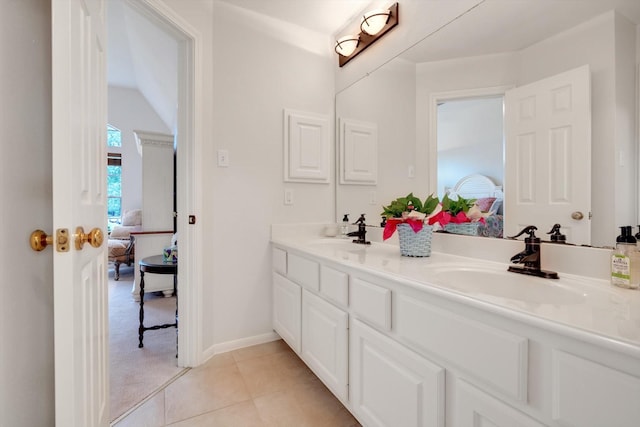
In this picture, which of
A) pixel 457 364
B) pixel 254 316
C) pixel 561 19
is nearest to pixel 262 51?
pixel 561 19

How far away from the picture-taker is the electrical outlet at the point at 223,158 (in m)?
2.02

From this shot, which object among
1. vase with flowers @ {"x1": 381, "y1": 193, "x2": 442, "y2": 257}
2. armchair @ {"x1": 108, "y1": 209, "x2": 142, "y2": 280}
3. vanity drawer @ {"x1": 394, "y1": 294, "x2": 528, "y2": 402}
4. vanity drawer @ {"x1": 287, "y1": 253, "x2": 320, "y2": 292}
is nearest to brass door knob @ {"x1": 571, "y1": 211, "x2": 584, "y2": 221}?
vase with flowers @ {"x1": 381, "y1": 193, "x2": 442, "y2": 257}

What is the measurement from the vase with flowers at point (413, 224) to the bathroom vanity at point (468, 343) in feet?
0.27

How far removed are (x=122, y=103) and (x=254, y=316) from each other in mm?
5697

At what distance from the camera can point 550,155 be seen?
110cm

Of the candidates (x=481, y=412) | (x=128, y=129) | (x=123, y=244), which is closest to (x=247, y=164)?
(x=481, y=412)

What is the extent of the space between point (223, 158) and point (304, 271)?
3.18ft

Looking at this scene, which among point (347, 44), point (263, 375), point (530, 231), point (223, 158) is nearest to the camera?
point (530, 231)

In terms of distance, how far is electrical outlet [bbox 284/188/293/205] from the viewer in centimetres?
227

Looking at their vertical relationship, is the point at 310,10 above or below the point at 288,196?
above

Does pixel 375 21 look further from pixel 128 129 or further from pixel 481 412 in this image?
pixel 128 129

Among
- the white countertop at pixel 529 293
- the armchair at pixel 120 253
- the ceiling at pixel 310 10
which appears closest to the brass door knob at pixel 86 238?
the white countertop at pixel 529 293

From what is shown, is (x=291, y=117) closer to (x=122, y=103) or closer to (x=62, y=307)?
(x=62, y=307)

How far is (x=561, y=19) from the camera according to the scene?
109 centimetres
